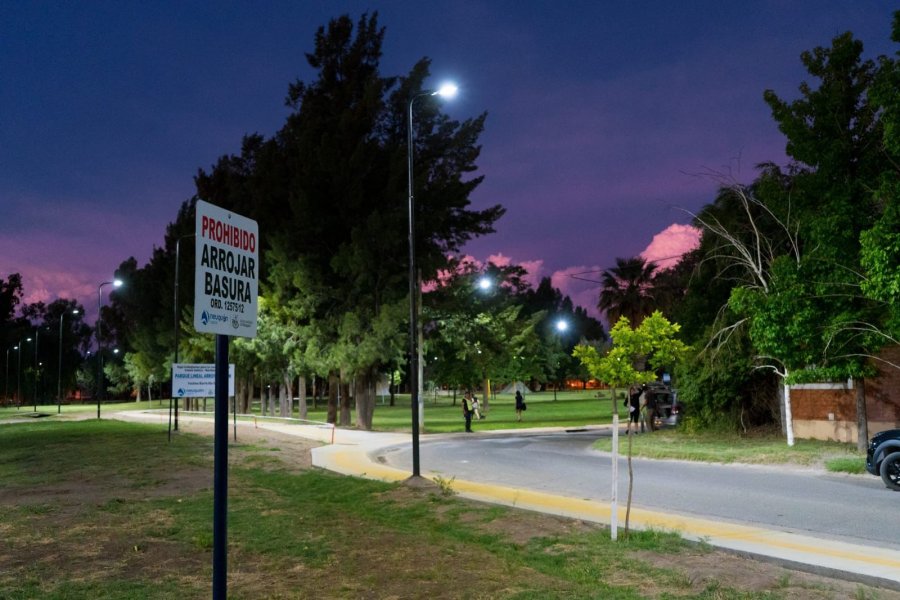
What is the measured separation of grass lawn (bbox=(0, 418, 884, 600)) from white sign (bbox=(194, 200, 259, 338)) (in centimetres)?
310

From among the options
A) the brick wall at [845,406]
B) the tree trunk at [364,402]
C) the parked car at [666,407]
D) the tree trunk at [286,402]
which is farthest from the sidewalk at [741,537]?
the tree trunk at [286,402]

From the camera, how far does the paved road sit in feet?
36.0

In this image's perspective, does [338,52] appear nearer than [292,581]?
No

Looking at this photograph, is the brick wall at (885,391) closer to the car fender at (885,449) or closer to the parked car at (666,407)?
the car fender at (885,449)

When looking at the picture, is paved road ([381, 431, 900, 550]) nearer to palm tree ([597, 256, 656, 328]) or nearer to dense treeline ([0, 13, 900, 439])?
dense treeline ([0, 13, 900, 439])

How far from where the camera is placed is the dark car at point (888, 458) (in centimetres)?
1415

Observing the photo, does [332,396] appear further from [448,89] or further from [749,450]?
[448,89]

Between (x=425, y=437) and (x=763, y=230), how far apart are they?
49.5ft

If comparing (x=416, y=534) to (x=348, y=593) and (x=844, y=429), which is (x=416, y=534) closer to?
(x=348, y=593)

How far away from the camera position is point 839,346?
62.2 ft

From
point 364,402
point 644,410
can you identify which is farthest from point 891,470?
point 364,402

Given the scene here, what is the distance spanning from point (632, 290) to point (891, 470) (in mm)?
38822

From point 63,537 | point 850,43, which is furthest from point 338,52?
point 63,537

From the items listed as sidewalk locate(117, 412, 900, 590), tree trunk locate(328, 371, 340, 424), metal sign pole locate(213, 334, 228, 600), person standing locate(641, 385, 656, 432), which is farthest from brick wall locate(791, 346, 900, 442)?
tree trunk locate(328, 371, 340, 424)
